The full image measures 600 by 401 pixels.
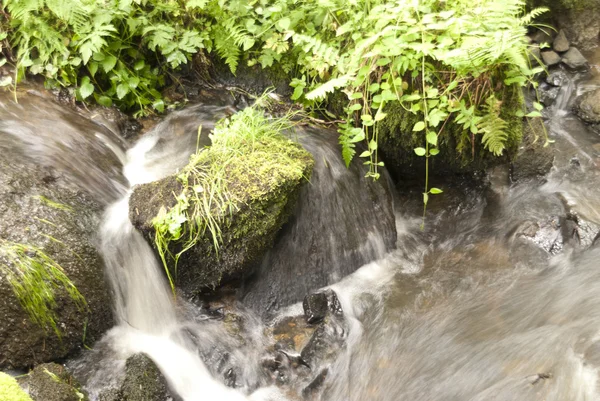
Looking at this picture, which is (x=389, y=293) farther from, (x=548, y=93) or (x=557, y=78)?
(x=557, y=78)

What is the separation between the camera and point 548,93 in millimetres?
6383

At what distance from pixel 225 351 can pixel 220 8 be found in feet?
10.6

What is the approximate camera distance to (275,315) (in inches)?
154

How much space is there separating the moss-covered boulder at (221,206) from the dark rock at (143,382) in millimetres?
738

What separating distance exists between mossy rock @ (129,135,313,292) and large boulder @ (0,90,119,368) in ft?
1.29

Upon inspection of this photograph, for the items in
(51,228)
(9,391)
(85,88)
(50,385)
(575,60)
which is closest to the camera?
(9,391)

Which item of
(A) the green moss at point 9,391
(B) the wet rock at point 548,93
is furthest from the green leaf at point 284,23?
(B) the wet rock at point 548,93

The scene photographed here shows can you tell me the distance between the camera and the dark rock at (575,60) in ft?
21.4

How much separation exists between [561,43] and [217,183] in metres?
5.57

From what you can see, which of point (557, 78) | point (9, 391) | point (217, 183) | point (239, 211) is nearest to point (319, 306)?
point (239, 211)

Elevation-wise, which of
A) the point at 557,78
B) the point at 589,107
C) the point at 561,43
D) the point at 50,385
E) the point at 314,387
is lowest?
the point at 314,387

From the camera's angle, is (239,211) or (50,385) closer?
(50,385)

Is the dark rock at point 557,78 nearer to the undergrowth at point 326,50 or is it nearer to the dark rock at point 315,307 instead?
the undergrowth at point 326,50

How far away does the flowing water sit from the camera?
3281mm
